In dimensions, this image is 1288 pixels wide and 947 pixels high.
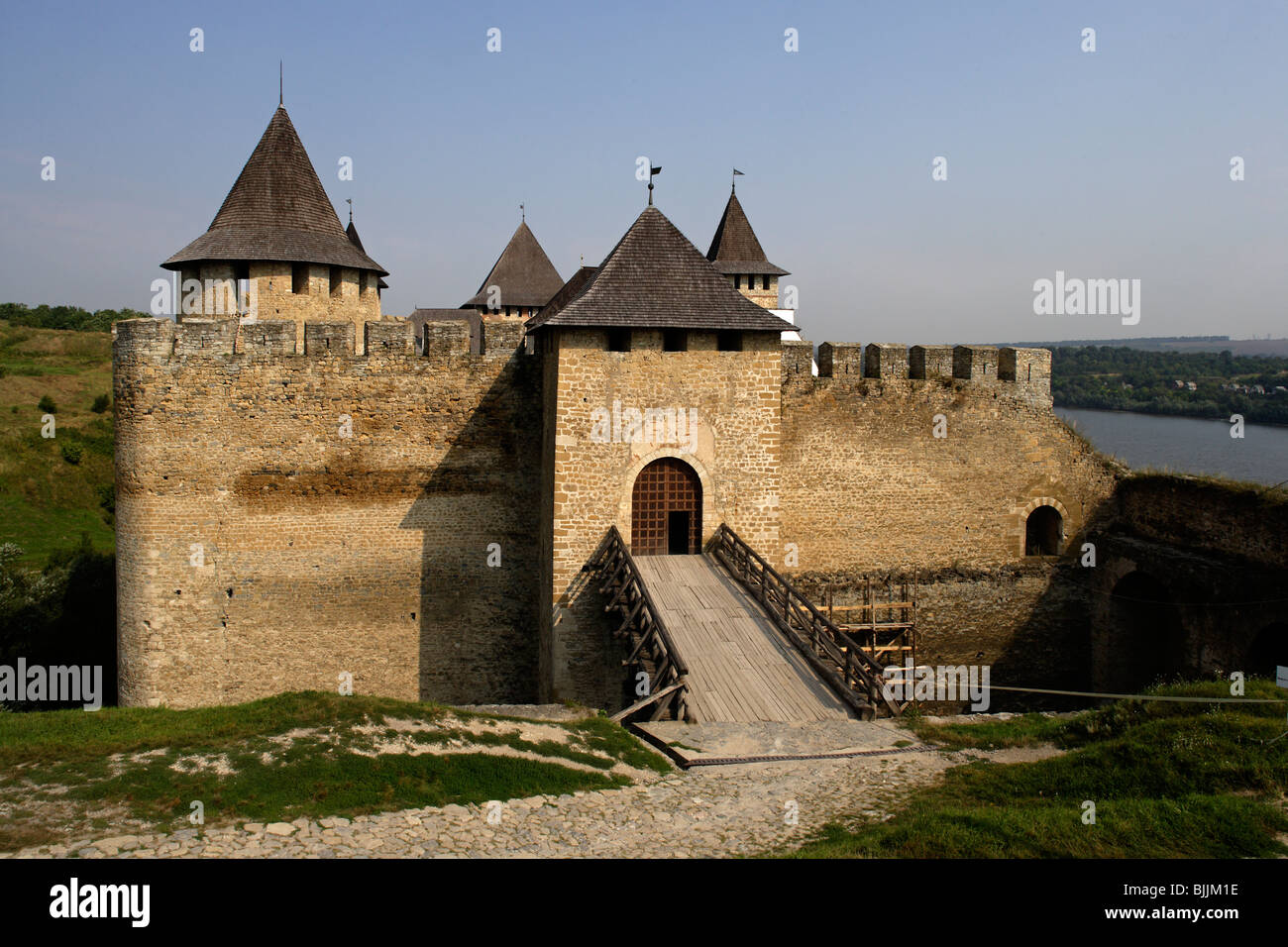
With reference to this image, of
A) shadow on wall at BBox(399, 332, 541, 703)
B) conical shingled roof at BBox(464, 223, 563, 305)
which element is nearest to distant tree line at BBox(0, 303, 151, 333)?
conical shingled roof at BBox(464, 223, 563, 305)

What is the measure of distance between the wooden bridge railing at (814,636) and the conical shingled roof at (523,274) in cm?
1776

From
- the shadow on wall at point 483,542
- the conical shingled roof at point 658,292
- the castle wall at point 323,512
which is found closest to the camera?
the conical shingled roof at point 658,292

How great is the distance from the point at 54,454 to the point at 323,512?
2500cm

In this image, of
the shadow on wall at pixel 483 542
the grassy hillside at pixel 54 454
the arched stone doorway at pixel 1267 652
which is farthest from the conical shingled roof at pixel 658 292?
the grassy hillside at pixel 54 454

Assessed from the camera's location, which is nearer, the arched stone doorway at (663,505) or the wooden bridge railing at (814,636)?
the wooden bridge railing at (814,636)

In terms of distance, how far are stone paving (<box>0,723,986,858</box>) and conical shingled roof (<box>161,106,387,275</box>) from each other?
39.1 feet

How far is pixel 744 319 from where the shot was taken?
537 inches

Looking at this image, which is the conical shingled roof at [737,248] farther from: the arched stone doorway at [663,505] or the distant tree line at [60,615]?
the distant tree line at [60,615]

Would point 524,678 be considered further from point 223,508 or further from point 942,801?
point 942,801

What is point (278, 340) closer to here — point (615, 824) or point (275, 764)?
point (275, 764)

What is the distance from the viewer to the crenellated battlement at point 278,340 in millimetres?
14258

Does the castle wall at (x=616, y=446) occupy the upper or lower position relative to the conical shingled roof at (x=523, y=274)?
lower

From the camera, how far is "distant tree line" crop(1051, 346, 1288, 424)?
52.1 metres
